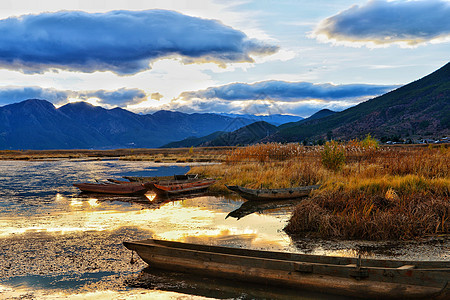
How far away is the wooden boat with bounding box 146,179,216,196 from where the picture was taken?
2370 centimetres

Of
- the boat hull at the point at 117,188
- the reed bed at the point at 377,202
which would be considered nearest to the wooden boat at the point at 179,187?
the boat hull at the point at 117,188

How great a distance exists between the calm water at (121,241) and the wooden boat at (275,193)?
90cm

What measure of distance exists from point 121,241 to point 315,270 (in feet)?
25.2

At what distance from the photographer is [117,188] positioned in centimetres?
2556

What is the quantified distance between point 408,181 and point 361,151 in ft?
41.5

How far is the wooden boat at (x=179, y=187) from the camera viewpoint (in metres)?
23.7

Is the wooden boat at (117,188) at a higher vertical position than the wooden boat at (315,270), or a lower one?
higher

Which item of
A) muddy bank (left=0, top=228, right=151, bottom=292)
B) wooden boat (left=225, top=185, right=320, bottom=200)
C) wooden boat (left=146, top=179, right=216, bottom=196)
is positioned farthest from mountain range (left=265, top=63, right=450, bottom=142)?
muddy bank (left=0, top=228, right=151, bottom=292)

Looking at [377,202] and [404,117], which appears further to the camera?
[404,117]

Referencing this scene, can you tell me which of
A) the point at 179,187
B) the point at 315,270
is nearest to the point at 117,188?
the point at 179,187

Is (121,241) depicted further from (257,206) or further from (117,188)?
(117,188)

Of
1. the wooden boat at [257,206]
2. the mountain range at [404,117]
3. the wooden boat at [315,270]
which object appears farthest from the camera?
the mountain range at [404,117]

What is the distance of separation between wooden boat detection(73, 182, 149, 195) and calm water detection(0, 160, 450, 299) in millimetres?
1949

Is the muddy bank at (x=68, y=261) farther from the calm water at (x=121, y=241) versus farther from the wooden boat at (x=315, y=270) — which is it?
the wooden boat at (x=315, y=270)
